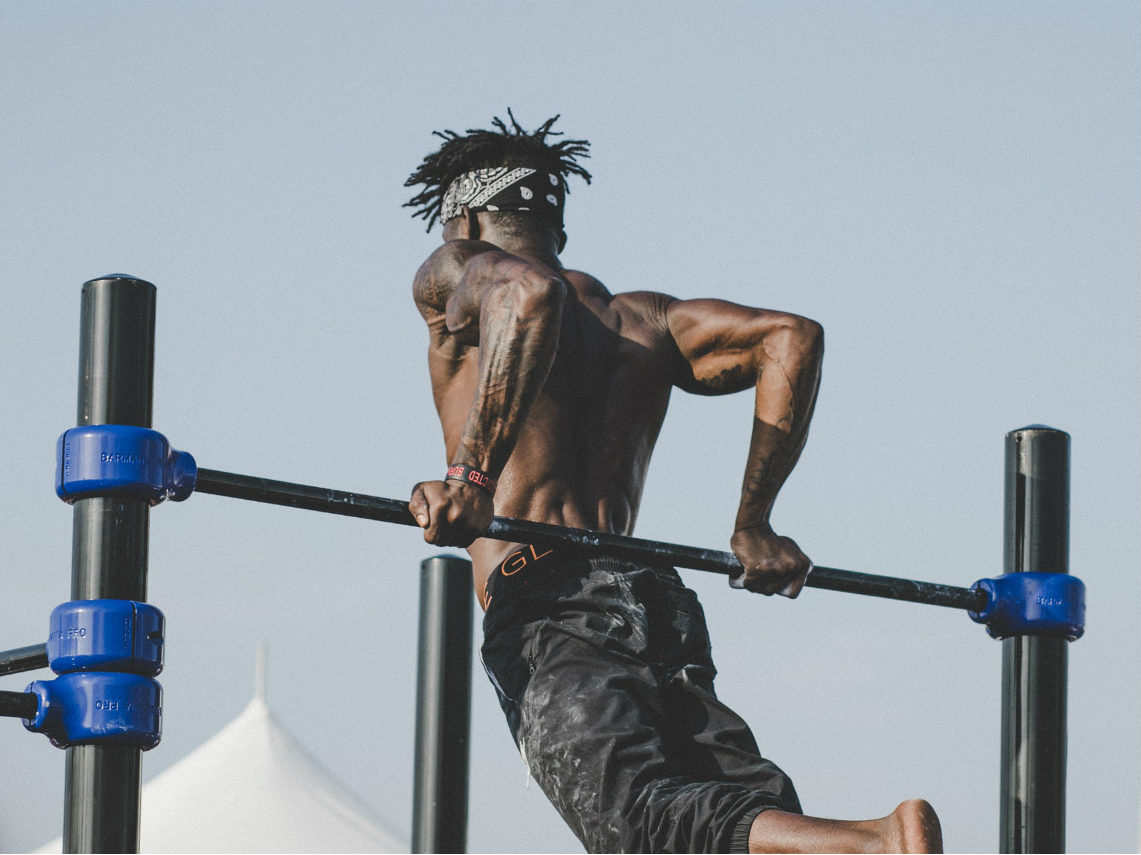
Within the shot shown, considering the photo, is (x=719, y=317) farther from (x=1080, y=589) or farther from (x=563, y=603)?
(x=1080, y=589)

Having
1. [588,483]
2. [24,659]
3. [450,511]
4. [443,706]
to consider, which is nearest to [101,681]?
[24,659]

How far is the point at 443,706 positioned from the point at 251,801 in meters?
8.48

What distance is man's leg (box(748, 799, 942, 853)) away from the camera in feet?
9.13

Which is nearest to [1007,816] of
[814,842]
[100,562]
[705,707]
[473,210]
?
[705,707]

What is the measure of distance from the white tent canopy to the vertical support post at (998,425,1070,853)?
820 centimetres

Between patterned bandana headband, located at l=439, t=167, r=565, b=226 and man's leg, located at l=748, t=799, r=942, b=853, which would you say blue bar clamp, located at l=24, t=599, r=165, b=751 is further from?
patterned bandana headband, located at l=439, t=167, r=565, b=226

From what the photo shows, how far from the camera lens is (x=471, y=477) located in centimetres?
333

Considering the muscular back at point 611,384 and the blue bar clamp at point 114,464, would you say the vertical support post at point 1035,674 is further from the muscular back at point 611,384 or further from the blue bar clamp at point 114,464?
the blue bar clamp at point 114,464

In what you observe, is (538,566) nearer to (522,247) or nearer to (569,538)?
(569,538)

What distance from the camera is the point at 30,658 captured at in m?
3.43

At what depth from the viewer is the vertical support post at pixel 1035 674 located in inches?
155

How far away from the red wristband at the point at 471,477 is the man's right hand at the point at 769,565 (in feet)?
1.98

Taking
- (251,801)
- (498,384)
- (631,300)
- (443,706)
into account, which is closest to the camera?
(498,384)

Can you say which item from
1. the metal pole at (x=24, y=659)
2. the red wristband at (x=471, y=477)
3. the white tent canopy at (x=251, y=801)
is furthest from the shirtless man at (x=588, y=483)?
the white tent canopy at (x=251, y=801)
